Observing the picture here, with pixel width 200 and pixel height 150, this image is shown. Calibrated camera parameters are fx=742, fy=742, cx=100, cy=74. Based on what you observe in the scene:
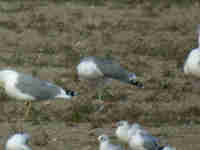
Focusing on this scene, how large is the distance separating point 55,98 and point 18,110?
0.63m

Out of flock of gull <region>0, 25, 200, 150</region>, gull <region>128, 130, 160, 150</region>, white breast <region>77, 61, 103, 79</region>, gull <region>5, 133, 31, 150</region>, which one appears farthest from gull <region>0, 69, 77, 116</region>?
gull <region>5, 133, 31, 150</region>

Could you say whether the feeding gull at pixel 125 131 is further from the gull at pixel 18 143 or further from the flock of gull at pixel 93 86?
the gull at pixel 18 143

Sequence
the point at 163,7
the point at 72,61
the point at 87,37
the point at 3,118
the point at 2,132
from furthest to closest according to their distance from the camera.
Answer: the point at 163,7 < the point at 87,37 < the point at 72,61 < the point at 3,118 < the point at 2,132

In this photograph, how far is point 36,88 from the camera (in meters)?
10.4

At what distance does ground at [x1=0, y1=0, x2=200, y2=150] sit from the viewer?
33.3 feet

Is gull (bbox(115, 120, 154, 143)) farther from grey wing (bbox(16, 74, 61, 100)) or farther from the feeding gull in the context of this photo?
grey wing (bbox(16, 74, 61, 100))

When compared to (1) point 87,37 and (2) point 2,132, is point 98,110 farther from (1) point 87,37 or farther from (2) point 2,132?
(1) point 87,37

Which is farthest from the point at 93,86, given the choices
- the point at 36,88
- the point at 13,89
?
the point at 13,89

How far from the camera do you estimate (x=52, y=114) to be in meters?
10.8

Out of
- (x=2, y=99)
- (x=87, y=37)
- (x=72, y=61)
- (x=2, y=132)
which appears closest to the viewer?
(x=2, y=132)

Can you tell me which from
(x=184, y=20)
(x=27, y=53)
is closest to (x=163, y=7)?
(x=184, y=20)

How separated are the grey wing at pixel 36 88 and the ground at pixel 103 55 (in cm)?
37

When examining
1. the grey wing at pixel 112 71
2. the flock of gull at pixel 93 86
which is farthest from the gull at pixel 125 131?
the grey wing at pixel 112 71

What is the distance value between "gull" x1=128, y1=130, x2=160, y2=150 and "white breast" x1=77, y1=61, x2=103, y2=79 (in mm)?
3184
